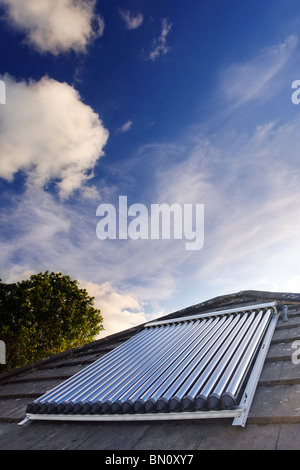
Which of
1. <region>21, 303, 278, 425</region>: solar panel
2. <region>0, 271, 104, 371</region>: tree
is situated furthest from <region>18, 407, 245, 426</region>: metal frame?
<region>0, 271, 104, 371</region>: tree

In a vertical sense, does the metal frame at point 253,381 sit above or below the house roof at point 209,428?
above

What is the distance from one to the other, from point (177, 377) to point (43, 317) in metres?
27.1

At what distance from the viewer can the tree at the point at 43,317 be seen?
25672mm

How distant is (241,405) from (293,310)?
3.41 m

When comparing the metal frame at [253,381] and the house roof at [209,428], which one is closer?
the house roof at [209,428]

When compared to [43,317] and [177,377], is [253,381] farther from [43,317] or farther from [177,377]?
[43,317]

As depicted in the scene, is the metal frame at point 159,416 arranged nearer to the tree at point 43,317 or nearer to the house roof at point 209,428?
the house roof at point 209,428

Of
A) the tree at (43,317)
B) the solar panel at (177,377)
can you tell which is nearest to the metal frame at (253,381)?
the solar panel at (177,377)

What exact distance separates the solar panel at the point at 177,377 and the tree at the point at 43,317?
23045 mm

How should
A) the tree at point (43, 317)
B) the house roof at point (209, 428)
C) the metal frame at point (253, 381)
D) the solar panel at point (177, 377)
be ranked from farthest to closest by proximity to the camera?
1. the tree at point (43, 317)
2. the solar panel at point (177, 377)
3. the metal frame at point (253, 381)
4. the house roof at point (209, 428)

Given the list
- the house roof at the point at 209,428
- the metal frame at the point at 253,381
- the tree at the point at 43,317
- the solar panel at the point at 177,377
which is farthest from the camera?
the tree at the point at 43,317

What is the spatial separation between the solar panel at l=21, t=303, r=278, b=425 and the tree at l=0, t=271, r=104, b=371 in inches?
907

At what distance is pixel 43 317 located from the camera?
28.1 metres

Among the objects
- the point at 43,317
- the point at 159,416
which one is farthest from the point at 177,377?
the point at 43,317
